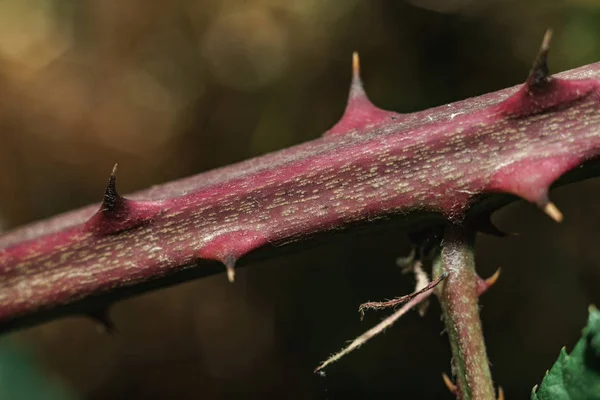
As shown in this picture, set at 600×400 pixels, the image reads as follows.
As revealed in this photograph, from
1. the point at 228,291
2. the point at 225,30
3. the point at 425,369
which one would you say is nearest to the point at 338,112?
the point at 225,30

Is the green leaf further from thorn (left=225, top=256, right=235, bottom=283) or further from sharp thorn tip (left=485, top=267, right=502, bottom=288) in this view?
thorn (left=225, top=256, right=235, bottom=283)

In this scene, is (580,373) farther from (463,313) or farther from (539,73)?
(539,73)

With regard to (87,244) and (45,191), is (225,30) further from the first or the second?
(87,244)

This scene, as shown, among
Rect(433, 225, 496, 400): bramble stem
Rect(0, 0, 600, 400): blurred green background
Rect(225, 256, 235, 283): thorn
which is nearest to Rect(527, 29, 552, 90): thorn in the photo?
Rect(433, 225, 496, 400): bramble stem

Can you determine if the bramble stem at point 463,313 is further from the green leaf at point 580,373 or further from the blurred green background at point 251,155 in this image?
the blurred green background at point 251,155

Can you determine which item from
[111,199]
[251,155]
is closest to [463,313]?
[111,199]

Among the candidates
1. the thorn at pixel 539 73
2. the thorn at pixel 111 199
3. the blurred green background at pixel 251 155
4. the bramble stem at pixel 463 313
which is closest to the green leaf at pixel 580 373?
the bramble stem at pixel 463 313
